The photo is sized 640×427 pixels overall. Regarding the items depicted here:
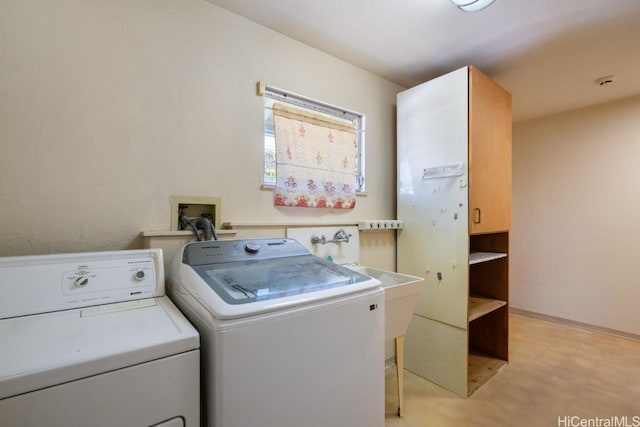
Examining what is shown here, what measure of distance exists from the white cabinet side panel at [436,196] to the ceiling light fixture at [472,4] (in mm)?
478

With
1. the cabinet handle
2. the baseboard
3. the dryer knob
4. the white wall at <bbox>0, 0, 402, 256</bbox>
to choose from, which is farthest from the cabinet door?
the baseboard

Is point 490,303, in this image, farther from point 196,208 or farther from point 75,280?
point 75,280

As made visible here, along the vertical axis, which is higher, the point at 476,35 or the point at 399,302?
the point at 476,35

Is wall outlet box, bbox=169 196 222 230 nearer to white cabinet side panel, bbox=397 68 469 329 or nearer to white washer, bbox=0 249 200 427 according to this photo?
white washer, bbox=0 249 200 427

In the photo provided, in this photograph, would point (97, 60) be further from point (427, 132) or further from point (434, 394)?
point (434, 394)

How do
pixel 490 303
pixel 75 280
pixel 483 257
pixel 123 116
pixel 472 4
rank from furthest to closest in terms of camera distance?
1. pixel 490 303
2. pixel 483 257
3. pixel 472 4
4. pixel 123 116
5. pixel 75 280

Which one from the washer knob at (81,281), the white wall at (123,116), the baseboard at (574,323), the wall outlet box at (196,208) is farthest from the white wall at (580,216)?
the washer knob at (81,281)

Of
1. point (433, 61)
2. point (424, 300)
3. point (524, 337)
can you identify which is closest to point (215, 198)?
point (424, 300)

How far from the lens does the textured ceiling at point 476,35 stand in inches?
63.2

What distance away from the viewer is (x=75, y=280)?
1.06 metres

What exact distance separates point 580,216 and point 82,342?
13.9ft

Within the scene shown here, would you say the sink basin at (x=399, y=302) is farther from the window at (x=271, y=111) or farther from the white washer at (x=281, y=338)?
the window at (x=271, y=111)

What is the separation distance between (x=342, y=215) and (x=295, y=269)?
35.6 inches

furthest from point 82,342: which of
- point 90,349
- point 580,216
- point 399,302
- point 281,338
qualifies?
point 580,216
